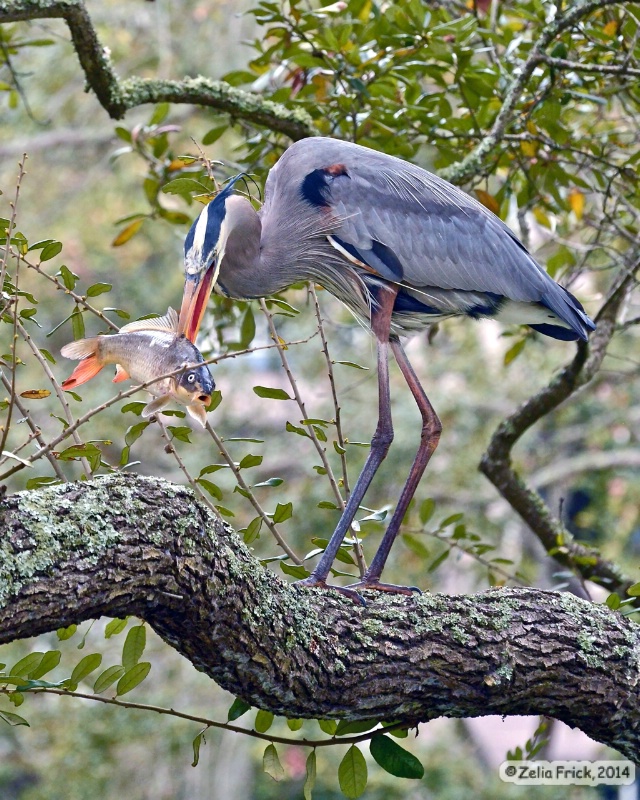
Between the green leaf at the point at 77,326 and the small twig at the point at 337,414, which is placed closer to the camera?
the green leaf at the point at 77,326

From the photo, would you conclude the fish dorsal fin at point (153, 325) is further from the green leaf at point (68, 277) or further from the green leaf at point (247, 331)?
the green leaf at point (247, 331)

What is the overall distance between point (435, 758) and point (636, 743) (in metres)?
6.50

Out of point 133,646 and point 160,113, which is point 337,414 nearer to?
point 133,646

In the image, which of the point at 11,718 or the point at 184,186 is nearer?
the point at 11,718

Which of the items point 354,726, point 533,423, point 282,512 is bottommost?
point 354,726

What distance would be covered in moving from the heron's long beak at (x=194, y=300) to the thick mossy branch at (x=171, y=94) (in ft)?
2.54

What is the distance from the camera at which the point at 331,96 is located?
3414mm

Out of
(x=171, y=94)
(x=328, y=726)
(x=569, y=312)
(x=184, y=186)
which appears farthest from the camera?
(x=171, y=94)

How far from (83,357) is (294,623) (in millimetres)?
783

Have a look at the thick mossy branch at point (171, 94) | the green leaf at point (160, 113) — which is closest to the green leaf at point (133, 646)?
the thick mossy branch at point (171, 94)

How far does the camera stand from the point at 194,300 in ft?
9.57

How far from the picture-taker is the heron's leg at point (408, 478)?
299cm

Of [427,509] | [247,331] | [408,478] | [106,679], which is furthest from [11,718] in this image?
[247,331]

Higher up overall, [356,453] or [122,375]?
[122,375]
